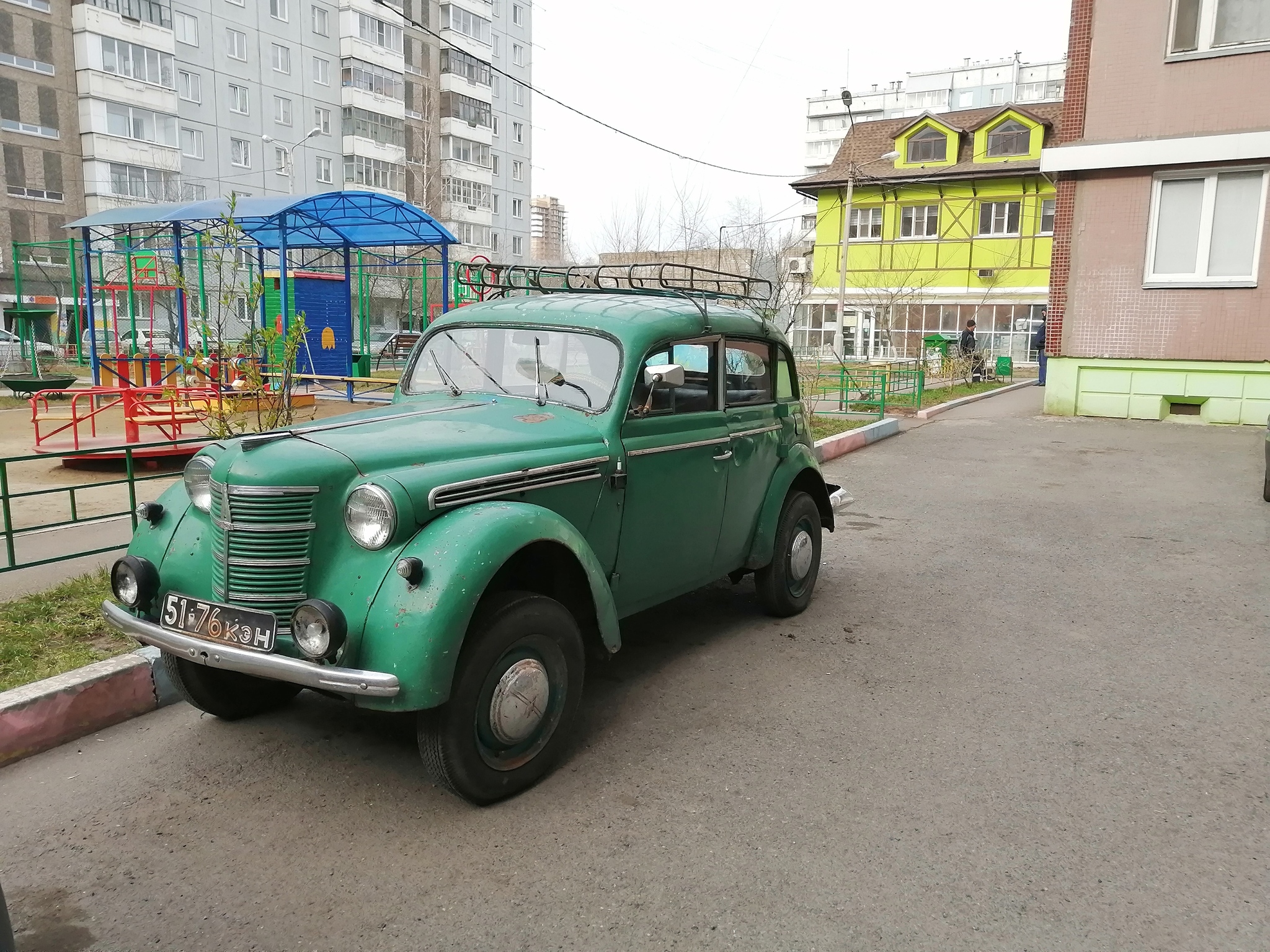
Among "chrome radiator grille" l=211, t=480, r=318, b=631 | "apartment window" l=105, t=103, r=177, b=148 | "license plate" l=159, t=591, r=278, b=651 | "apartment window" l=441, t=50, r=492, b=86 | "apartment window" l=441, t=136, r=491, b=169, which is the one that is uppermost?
"apartment window" l=441, t=50, r=492, b=86

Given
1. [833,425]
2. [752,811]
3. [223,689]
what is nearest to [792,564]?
[752,811]

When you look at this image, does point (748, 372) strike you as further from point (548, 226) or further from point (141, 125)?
point (548, 226)

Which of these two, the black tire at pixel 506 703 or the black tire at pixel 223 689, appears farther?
the black tire at pixel 223 689

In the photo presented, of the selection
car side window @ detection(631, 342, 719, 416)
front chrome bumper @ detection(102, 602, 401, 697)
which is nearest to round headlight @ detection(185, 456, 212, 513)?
front chrome bumper @ detection(102, 602, 401, 697)

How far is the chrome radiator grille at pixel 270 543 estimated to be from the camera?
11.2ft

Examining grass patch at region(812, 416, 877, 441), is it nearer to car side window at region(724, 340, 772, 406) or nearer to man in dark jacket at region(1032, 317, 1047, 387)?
car side window at region(724, 340, 772, 406)

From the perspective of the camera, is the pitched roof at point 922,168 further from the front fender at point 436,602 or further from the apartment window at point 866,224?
the front fender at point 436,602

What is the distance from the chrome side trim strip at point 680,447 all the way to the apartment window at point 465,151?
52.4 meters

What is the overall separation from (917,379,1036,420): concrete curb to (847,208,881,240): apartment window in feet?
47.9

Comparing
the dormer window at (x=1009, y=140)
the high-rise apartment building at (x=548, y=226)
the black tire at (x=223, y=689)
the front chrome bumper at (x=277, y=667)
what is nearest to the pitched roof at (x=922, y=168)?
the dormer window at (x=1009, y=140)

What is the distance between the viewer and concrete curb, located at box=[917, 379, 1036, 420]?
1753 cm

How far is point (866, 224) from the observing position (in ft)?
136

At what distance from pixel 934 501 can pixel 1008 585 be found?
3.17 meters

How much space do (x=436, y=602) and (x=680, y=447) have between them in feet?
5.85
